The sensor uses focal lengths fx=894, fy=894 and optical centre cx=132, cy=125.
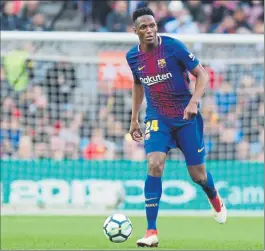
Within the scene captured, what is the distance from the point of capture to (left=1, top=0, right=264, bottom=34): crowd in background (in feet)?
61.2

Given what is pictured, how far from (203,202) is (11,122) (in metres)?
3.87

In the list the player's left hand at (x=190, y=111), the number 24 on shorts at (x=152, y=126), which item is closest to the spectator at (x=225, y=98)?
the number 24 on shorts at (x=152, y=126)

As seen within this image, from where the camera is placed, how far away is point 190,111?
28.7 ft

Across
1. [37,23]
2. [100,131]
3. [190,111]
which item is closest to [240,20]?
[37,23]

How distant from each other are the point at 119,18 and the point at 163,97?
967cm

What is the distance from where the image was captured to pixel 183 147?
941cm

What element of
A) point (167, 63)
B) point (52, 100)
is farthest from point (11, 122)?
point (167, 63)

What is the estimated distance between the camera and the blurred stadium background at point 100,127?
1598 centimetres

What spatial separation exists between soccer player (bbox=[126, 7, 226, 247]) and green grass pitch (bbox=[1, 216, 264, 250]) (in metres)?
0.77

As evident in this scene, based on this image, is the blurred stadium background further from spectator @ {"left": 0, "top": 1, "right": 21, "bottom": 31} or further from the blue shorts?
the blue shorts

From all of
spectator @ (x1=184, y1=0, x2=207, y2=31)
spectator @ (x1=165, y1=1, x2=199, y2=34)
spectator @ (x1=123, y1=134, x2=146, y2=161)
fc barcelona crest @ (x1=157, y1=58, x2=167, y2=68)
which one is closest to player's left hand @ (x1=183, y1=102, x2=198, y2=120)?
fc barcelona crest @ (x1=157, y1=58, x2=167, y2=68)

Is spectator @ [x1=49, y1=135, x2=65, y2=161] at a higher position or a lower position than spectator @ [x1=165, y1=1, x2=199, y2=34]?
lower

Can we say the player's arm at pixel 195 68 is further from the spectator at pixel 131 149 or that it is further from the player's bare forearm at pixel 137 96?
the spectator at pixel 131 149

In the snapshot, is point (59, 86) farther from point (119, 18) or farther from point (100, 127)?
point (119, 18)
